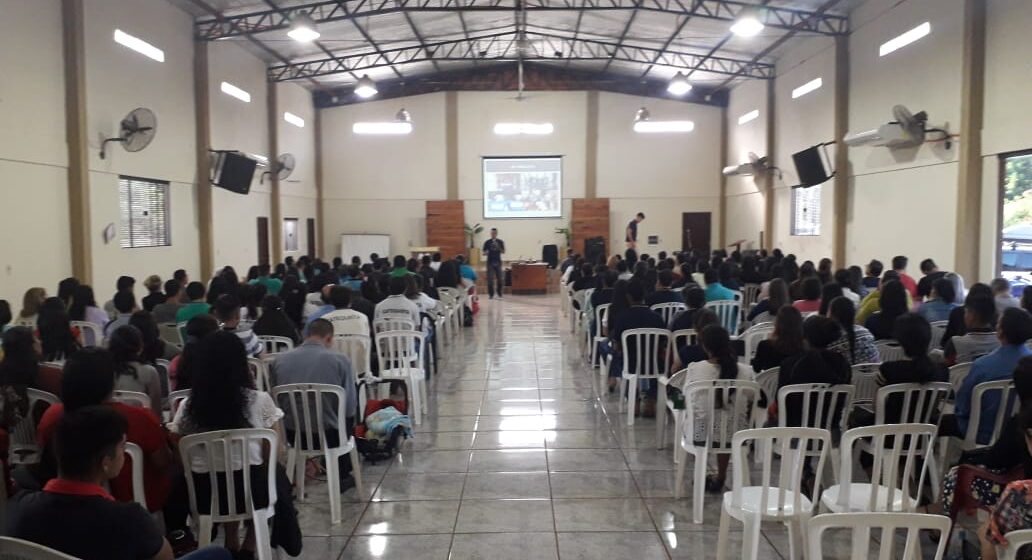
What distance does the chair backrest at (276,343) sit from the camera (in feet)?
17.4

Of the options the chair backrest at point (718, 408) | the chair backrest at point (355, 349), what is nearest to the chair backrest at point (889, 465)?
the chair backrest at point (718, 408)

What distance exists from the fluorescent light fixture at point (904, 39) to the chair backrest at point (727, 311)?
16.5 ft

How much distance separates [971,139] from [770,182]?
22.3 ft

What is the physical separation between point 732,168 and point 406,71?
24.4ft

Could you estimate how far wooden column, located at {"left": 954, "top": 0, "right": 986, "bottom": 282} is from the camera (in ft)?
27.7

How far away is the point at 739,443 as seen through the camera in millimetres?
2883

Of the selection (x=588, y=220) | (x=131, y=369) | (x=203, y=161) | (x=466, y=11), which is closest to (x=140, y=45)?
(x=203, y=161)

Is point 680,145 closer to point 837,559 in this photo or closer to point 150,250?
point 150,250

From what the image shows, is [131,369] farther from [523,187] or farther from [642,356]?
[523,187]

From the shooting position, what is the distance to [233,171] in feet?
38.8

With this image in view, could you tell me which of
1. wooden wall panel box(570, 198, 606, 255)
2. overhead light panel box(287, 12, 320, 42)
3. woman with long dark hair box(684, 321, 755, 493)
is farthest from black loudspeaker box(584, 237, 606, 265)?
woman with long dark hair box(684, 321, 755, 493)

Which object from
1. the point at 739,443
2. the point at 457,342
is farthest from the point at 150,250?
the point at 739,443

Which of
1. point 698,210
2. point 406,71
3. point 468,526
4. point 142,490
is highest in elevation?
point 406,71

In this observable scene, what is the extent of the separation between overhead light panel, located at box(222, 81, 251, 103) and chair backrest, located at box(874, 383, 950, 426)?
38.1 feet
